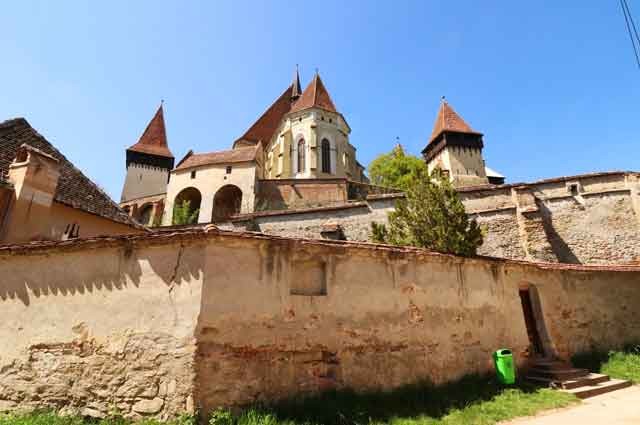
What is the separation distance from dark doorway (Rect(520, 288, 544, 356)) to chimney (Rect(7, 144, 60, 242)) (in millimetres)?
12515

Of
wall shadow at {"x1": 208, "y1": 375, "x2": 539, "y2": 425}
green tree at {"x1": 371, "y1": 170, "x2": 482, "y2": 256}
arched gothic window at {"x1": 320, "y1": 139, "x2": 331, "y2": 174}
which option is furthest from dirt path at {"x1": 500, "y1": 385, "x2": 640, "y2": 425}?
arched gothic window at {"x1": 320, "y1": 139, "x2": 331, "y2": 174}

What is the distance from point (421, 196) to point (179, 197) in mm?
23039

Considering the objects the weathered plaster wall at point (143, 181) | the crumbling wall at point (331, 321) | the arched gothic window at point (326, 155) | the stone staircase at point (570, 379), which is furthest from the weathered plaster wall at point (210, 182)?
the stone staircase at point (570, 379)

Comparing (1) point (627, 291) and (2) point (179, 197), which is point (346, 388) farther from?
(2) point (179, 197)

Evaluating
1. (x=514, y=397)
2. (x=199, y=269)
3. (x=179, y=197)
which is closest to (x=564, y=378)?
(x=514, y=397)

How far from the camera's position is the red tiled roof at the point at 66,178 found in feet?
32.4

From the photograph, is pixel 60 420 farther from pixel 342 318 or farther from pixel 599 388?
pixel 599 388

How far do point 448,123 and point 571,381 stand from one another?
112 ft

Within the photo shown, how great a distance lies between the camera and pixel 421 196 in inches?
456

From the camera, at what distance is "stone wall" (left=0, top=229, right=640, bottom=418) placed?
15.7ft

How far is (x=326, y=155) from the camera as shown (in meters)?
32.4

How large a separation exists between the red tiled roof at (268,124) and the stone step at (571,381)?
1417 inches

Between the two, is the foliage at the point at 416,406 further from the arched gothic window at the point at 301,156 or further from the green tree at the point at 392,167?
the arched gothic window at the point at 301,156

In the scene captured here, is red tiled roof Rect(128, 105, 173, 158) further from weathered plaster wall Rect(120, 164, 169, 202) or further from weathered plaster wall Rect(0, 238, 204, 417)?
weathered plaster wall Rect(0, 238, 204, 417)
